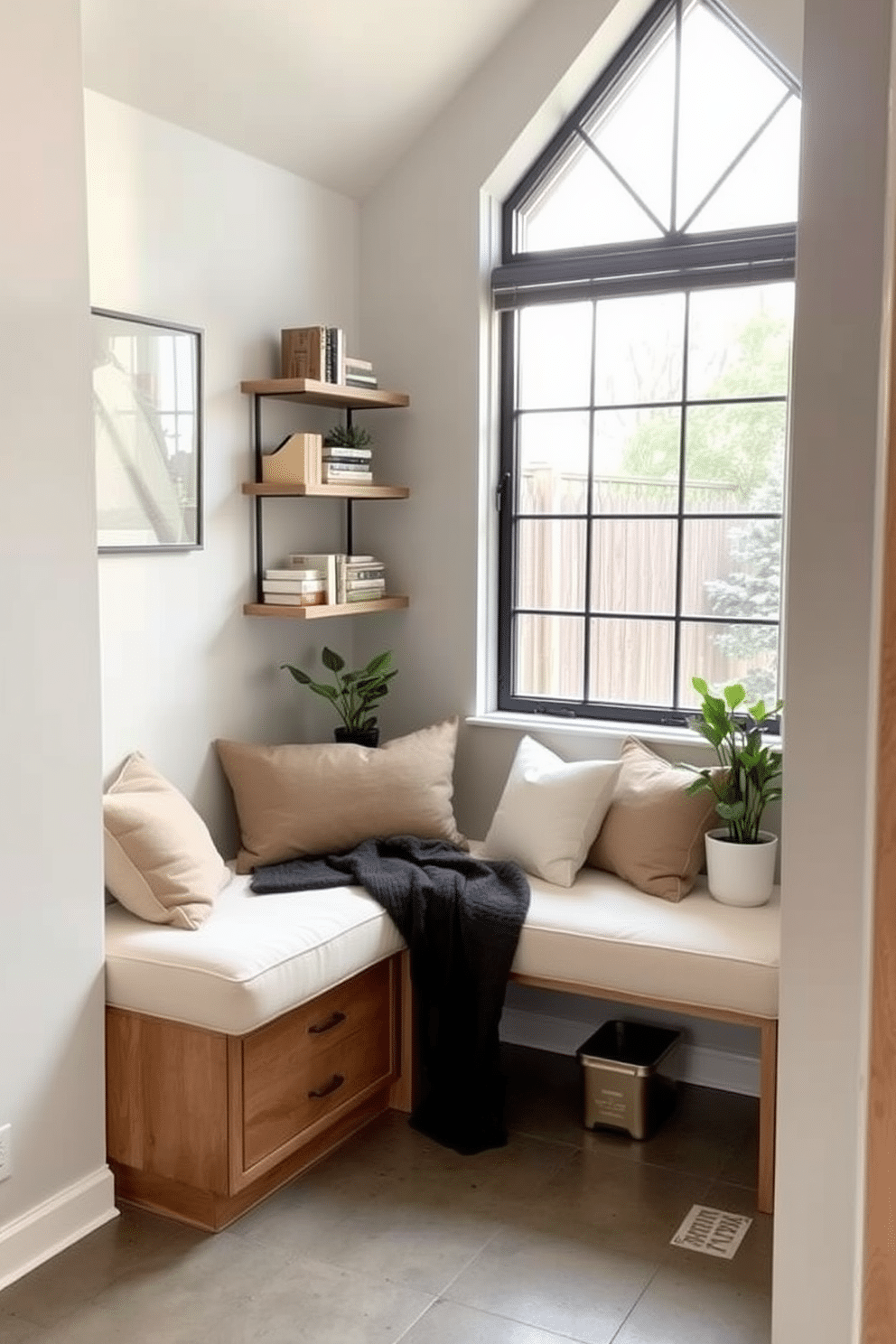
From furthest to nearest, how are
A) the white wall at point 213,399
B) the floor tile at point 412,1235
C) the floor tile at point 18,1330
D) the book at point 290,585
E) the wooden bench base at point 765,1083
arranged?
the book at point 290,585
the white wall at point 213,399
the wooden bench base at point 765,1083
the floor tile at point 412,1235
the floor tile at point 18,1330

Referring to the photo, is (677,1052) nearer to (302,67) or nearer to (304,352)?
(304,352)

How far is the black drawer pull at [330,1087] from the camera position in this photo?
3048 mm

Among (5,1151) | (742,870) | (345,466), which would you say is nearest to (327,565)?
(345,466)

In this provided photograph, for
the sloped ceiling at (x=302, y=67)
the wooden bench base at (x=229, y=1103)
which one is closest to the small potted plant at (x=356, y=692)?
the wooden bench base at (x=229, y=1103)

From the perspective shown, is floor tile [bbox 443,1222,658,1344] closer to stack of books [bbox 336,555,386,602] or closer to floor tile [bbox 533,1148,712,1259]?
floor tile [bbox 533,1148,712,1259]

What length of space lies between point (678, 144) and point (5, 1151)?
307 centimetres

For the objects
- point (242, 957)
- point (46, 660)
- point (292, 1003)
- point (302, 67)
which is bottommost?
point (292, 1003)

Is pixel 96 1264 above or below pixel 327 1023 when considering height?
below

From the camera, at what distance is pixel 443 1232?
2805mm

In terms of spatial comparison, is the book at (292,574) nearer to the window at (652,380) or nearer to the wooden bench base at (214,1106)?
the window at (652,380)

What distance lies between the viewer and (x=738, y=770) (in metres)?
3.29

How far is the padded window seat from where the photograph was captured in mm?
2762

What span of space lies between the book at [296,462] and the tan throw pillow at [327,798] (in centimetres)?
75

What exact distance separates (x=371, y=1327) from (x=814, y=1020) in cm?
118
